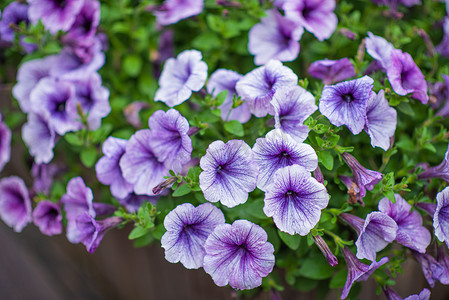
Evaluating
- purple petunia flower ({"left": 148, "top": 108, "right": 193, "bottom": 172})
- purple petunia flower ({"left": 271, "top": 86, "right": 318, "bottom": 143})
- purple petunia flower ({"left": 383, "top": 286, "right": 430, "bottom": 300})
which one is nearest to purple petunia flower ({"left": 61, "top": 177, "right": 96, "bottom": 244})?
purple petunia flower ({"left": 148, "top": 108, "right": 193, "bottom": 172})

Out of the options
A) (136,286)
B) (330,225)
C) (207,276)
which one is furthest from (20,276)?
(330,225)

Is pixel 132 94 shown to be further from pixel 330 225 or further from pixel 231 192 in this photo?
pixel 330 225

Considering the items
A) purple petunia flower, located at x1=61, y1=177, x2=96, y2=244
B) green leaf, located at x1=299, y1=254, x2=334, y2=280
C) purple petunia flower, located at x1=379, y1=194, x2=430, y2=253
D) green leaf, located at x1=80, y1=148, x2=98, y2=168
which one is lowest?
green leaf, located at x1=299, y1=254, x2=334, y2=280

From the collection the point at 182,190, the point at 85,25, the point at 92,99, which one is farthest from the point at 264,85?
the point at 85,25

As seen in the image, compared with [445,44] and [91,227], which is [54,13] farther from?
[445,44]

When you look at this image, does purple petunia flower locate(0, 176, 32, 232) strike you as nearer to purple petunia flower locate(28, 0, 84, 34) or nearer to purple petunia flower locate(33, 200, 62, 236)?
purple petunia flower locate(33, 200, 62, 236)
